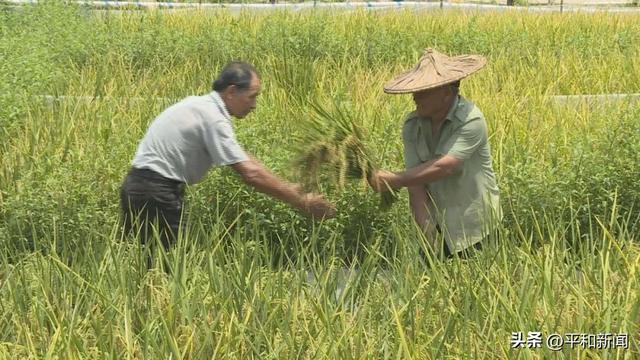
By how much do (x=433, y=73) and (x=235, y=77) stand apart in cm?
80

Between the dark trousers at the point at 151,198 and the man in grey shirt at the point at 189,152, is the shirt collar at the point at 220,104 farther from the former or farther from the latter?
the dark trousers at the point at 151,198

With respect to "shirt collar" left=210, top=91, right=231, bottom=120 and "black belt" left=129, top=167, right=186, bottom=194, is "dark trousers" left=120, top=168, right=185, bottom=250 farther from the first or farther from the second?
"shirt collar" left=210, top=91, right=231, bottom=120

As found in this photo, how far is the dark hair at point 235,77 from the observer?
3.40 meters

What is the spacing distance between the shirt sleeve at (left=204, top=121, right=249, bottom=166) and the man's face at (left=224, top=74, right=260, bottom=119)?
106 mm

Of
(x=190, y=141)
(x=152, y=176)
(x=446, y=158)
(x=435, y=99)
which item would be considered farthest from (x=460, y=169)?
(x=152, y=176)

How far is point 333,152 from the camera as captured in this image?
10.3 feet

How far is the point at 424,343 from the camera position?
7.82ft

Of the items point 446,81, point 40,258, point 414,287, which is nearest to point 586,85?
point 446,81

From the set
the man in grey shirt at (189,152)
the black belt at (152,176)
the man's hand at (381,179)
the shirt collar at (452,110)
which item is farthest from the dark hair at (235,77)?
the shirt collar at (452,110)

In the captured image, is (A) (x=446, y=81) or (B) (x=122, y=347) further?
(A) (x=446, y=81)

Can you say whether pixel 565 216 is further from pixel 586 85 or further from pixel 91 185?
pixel 586 85

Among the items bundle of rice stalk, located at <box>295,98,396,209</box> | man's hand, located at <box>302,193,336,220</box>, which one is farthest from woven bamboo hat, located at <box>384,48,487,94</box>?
man's hand, located at <box>302,193,336,220</box>

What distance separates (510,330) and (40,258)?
1579 mm

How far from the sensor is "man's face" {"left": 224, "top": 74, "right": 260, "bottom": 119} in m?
3.41
